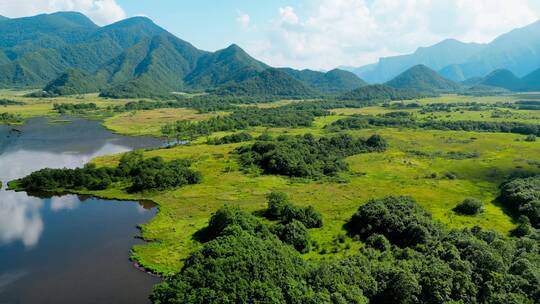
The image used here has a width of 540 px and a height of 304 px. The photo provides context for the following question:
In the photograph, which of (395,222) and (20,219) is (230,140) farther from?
(395,222)

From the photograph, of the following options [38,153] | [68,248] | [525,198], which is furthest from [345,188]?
[38,153]

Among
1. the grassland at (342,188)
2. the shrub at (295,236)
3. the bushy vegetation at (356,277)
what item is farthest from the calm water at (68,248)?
the shrub at (295,236)

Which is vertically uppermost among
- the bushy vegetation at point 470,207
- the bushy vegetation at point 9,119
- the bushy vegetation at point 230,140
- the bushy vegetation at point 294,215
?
the bushy vegetation at point 9,119

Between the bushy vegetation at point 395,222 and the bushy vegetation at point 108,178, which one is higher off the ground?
the bushy vegetation at point 108,178

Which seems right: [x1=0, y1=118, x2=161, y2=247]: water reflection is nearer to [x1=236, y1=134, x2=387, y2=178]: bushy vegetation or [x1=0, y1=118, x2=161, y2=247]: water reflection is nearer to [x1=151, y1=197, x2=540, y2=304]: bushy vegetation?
[x1=151, y1=197, x2=540, y2=304]: bushy vegetation

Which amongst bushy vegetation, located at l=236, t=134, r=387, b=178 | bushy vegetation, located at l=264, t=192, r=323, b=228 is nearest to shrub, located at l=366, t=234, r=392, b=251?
bushy vegetation, located at l=264, t=192, r=323, b=228

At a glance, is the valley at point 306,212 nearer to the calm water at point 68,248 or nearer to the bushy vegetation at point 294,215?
the bushy vegetation at point 294,215

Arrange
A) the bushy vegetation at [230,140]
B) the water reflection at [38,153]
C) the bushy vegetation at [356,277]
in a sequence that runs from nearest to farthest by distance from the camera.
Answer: the bushy vegetation at [356,277], the water reflection at [38,153], the bushy vegetation at [230,140]
